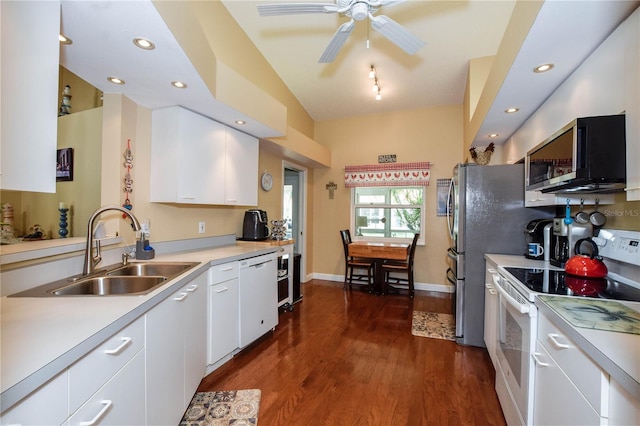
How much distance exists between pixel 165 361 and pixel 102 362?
508 mm

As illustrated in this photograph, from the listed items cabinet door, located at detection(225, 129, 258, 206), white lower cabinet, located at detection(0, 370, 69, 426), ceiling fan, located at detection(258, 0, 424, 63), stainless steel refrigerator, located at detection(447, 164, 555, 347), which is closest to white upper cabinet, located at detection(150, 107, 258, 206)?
cabinet door, located at detection(225, 129, 258, 206)

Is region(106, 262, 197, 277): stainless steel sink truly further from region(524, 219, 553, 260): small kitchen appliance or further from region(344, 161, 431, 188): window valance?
region(344, 161, 431, 188): window valance

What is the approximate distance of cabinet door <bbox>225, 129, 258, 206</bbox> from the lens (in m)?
2.80

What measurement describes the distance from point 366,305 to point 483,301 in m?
1.56

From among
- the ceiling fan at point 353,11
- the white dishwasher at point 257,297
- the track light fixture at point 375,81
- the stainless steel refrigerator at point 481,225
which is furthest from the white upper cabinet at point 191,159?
the stainless steel refrigerator at point 481,225

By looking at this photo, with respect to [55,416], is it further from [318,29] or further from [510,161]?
[510,161]

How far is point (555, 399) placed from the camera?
108 centimetres

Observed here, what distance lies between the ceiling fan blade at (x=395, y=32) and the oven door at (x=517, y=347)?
1.91 m

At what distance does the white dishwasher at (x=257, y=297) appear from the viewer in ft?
8.03

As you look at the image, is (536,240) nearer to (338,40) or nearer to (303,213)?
(338,40)

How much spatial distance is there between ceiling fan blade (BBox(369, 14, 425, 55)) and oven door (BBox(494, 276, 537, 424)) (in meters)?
1.91

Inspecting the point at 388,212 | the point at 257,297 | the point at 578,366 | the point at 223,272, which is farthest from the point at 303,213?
the point at 578,366

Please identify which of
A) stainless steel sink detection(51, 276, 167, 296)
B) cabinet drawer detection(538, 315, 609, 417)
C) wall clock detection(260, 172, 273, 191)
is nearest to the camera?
cabinet drawer detection(538, 315, 609, 417)

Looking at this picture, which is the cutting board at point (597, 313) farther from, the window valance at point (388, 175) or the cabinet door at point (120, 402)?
the window valance at point (388, 175)
